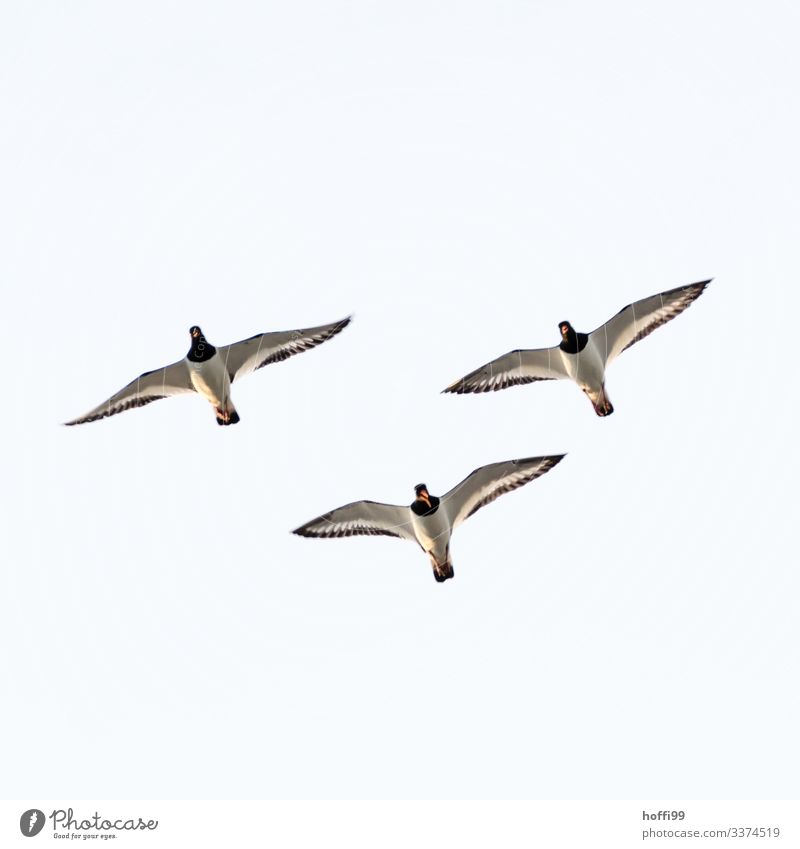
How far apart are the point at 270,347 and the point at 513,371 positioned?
7554 millimetres

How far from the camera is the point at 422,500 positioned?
1411 inches

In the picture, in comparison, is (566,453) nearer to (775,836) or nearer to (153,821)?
Result: (775,836)

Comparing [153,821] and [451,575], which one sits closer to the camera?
[153,821]

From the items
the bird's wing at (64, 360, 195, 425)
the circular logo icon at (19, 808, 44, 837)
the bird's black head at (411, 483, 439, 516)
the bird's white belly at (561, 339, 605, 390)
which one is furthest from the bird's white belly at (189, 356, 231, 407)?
the circular logo icon at (19, 808, 44, 837)

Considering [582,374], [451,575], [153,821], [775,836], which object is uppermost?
[582,374]

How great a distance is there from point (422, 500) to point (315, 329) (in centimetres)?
652

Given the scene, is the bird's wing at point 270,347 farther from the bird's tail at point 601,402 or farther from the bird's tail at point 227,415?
the bird's tail at point 601,402

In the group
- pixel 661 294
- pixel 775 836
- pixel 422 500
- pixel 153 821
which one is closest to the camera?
pixel 775 836

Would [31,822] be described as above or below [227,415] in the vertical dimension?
below

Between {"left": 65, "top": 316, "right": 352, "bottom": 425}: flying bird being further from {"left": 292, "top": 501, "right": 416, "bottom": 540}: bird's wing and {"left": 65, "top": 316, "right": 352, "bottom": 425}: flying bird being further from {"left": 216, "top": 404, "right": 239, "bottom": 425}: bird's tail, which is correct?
{"left": 292, "top": 501, "right": 416, "bottom": 540}: bird's wing

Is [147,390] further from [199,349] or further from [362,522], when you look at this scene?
[362,522]

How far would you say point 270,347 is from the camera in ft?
127

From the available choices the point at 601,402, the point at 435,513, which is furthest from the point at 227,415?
the point at 601,402

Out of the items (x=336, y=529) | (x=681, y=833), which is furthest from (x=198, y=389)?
(x=681, y=833)
